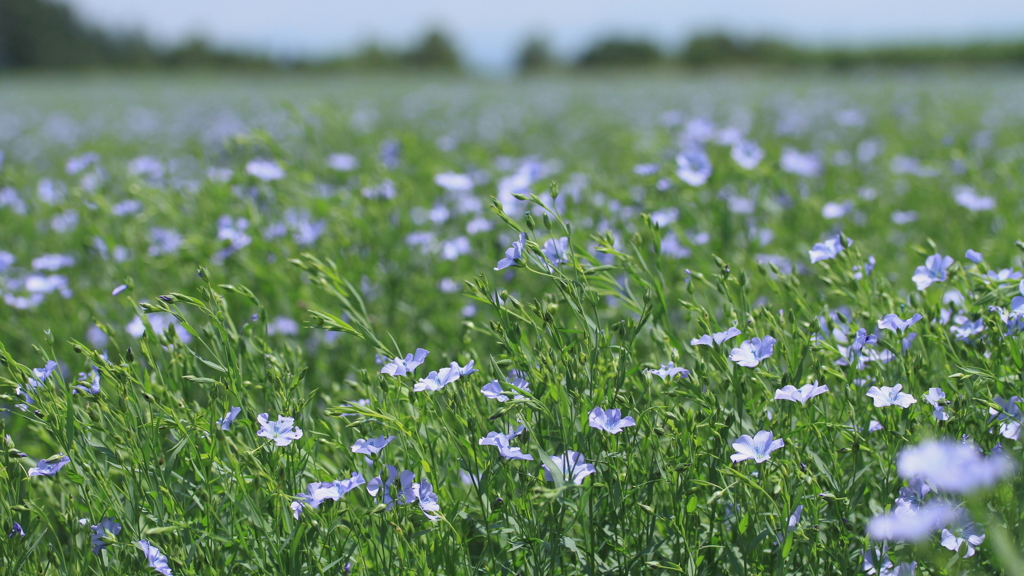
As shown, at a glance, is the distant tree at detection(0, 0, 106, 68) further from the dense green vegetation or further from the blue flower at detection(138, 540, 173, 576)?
the blue flower at detection(138, 540, 173, 576)

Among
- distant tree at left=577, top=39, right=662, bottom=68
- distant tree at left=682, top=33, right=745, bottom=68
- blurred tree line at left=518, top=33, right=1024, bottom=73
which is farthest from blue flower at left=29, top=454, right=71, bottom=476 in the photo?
distant tree at left=577, top=39, right=662, bottom=68

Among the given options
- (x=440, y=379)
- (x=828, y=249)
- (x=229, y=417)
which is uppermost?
(x=828, y=249)

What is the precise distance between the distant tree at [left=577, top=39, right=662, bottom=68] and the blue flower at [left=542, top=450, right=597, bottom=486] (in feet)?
131

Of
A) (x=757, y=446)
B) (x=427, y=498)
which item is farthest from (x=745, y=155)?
(x=427, y=498)

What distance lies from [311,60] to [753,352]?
44626mm

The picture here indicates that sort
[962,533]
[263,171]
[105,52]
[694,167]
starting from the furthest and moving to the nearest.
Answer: [105,52] < [263,171] < [694,167] < [962,533]

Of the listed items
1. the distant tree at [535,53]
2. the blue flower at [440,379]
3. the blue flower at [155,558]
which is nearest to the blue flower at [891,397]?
the blue flower at [440,379]

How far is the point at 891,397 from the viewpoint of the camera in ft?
3.78

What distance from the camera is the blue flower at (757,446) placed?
1114 millimetres

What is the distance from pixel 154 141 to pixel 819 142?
6.27 metres

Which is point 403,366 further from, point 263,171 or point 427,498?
point 263,171

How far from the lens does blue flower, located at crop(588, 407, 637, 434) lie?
1124 mm

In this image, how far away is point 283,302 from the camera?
238 centimetres

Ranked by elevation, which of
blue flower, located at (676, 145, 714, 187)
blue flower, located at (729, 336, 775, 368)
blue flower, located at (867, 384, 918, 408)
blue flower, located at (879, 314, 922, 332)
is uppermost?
blue flower, located at (676, 145, 714, 187)
